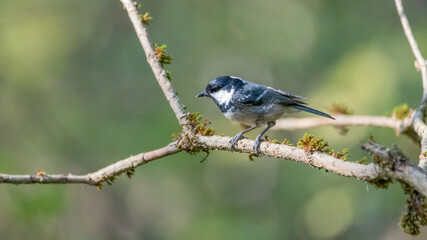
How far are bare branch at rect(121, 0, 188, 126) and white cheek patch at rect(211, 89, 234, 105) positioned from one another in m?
1.08

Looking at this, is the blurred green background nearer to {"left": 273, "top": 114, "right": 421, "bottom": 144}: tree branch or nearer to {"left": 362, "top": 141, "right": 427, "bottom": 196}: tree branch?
{"left": 273, "top": 114, "right": 421, "bottom": 144}: tree branch

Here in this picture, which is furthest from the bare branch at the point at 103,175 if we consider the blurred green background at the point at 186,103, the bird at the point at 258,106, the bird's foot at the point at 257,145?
the blurred green background at the point at 186,103

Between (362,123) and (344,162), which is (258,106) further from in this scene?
(344,162)

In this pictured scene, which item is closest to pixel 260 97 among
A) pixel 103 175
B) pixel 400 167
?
pixel 103 175

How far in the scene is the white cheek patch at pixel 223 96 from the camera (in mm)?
3936

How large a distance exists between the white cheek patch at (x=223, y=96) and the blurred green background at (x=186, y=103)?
2.24m

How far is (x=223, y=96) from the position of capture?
403cm

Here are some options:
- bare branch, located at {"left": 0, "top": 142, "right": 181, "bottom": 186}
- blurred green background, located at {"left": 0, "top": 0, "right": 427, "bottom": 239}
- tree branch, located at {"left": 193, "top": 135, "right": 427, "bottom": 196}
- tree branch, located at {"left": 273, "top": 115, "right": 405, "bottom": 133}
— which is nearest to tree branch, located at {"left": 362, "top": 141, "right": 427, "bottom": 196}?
tree branch, located at {"left": 193, "top": 135, "right": 427, "bottom": 196}

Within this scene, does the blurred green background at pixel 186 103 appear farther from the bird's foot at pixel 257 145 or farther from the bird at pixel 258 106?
the bird's foot at pixel 257 145

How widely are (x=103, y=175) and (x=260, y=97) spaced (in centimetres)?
164

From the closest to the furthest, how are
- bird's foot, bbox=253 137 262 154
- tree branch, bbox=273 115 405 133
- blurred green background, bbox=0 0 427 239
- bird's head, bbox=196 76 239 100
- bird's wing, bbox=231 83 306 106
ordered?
1. bird's foot, bbox=253 137 262 154
2. tree branch, bbox=273 115 405 133
3. bird's wing, bbox=231 83 306 106
4. bird's head, bbox=196 76 239 100
5. blurred green background, bbox=0 0 427 239

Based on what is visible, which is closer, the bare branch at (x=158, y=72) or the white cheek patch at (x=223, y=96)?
Result: the bare branch at (x=158, y=72)

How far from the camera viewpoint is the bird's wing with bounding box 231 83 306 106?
372 centimetres

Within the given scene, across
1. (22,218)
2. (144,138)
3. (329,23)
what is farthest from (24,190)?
(329,23)
